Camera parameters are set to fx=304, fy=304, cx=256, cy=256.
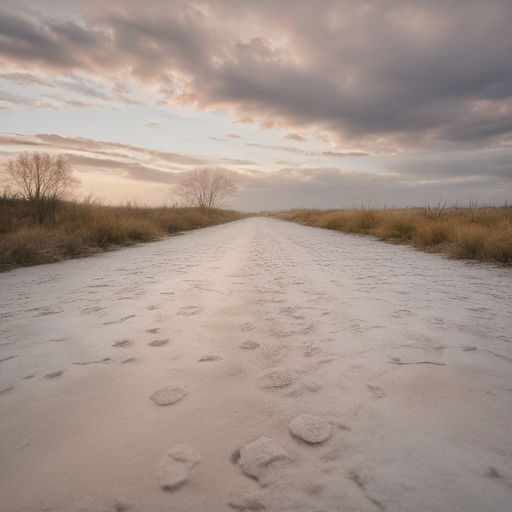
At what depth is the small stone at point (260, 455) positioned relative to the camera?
866mm

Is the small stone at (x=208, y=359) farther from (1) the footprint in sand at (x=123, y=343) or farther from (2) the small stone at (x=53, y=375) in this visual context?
(2) the small stone at (x=53, y=375)

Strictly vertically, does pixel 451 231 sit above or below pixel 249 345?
above

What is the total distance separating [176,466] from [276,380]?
55 cm

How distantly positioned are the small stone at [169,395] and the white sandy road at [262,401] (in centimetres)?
3

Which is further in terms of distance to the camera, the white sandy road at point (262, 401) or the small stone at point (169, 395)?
the small stone at point (169, 395)

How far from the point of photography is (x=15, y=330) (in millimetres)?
2018

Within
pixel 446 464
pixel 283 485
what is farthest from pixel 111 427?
pixel 446 464

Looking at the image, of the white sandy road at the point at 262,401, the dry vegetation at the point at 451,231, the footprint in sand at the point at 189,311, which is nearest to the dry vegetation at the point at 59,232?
the white sandy road at the point at 262,401

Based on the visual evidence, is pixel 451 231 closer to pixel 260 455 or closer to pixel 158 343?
pixel 158 343

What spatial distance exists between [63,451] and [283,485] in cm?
70

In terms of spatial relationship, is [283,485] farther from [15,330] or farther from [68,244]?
[68,244]

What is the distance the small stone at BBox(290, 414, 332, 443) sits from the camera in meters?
0.98

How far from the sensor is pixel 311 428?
1020 millimetres

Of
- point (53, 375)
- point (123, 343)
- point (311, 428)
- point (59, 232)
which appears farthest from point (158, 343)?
point (59, 232)
